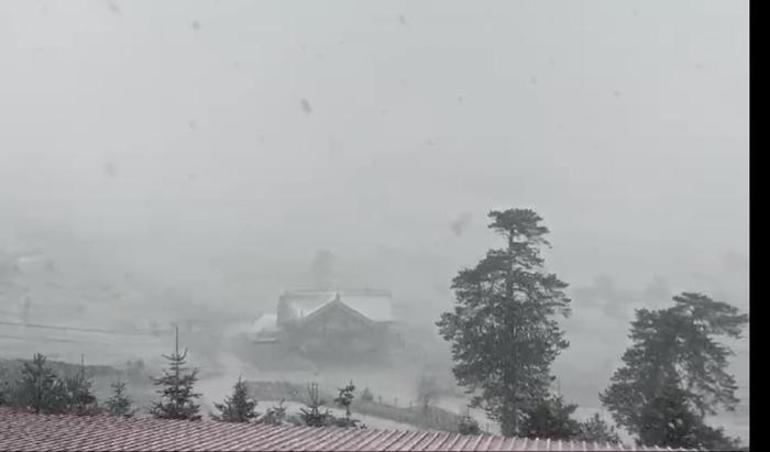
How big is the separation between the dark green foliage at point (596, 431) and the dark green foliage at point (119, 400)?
9.82 meters

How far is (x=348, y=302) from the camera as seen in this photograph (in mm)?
18656

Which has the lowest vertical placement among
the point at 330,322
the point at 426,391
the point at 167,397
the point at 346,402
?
the point at 167,397

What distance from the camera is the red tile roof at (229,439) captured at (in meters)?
5.89

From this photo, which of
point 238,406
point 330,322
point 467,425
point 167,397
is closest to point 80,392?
point 167,397

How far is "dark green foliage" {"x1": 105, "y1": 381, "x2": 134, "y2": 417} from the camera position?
17000 millimetres

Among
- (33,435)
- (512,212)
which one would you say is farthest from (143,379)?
(33,435)

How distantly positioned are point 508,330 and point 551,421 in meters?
2.58

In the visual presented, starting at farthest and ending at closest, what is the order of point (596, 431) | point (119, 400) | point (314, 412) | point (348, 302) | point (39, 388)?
point (348, 302)
point (119, 400)
point (39, 388)
point (314, 412)
point (596, 431)

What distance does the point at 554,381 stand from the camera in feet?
48.0

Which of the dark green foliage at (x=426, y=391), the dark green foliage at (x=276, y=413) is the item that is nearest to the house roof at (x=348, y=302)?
the dark green foliage at (x=426, y=391)

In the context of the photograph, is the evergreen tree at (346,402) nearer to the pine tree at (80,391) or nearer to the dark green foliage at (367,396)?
the dark green foliage at (367,396)

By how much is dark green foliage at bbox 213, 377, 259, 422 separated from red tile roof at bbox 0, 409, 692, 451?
8.10 m

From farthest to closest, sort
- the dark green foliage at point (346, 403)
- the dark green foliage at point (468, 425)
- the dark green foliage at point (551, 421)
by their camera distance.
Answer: the dark green foliage at point (346, 403)
the dark green foliage at point (468, 425)
the dark green foliage at point (551, 421)

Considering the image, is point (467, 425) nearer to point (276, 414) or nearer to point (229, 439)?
point (276, 414)
